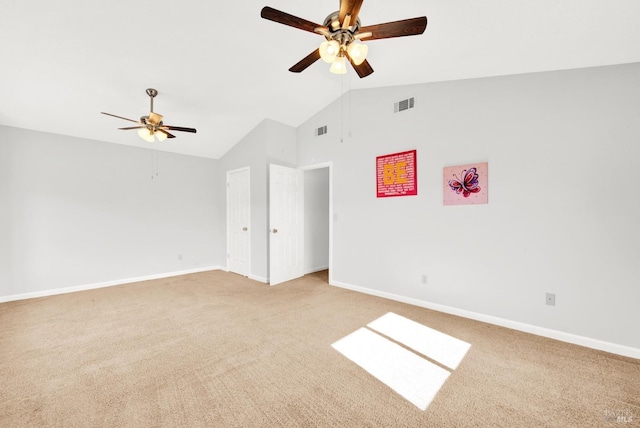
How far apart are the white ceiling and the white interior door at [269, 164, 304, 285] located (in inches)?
56.1

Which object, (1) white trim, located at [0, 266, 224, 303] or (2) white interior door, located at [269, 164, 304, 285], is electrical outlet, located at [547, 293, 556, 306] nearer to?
(2) white interior door, located at [269, 164, 304, 285]

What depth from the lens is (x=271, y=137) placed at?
4.77m

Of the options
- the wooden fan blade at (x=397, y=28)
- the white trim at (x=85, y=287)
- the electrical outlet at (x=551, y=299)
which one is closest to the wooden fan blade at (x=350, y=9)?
the wooden fan blade at (x=397, y=28)

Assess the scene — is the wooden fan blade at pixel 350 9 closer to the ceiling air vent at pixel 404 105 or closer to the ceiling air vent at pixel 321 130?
the ceiling air vent at pixel 404 105

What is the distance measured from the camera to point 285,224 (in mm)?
4820

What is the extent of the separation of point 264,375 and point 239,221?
12.6 ft

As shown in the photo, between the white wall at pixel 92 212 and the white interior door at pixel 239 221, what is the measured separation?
0.67 m

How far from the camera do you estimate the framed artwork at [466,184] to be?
9.77ft

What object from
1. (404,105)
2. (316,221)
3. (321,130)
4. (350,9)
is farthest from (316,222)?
(350,9)

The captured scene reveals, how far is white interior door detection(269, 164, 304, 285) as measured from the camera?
179 inches

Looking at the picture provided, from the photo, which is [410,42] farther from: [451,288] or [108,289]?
[108,289]

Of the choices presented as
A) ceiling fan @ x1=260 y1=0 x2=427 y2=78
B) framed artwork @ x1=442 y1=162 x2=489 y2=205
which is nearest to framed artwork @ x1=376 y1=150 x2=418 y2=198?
framed artwork @ x1=442 y1=162 x2=489 y2=205

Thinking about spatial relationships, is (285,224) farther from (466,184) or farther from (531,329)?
(531,329)

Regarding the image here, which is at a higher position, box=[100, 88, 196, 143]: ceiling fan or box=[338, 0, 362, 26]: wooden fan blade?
box=[338, 0, 362, 26]: wooden fan blade
